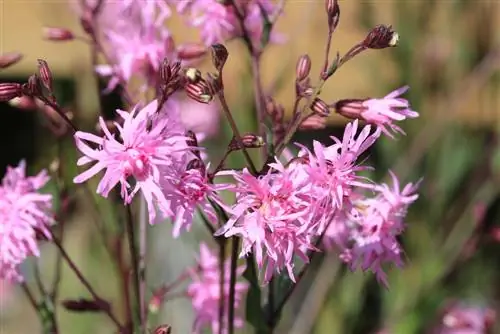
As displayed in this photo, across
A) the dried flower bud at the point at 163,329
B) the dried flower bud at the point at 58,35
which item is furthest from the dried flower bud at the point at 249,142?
the dried flower bud at the point at 58,35

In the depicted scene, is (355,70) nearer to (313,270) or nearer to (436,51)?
(436,51)

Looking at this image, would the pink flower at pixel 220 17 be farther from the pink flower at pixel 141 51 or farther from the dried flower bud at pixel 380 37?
the dried flower bud at pixel 380 37

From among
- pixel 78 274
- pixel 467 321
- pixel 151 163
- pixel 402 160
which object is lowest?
pixel 467 321

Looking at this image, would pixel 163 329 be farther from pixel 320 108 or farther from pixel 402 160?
pixel 402 160

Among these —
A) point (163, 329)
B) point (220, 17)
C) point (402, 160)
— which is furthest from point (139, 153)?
point (402, 160)

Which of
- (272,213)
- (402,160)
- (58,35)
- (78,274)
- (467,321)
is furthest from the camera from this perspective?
(402,160)

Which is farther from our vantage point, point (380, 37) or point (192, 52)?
point (192, 52)

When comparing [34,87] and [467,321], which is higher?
[34,87]
